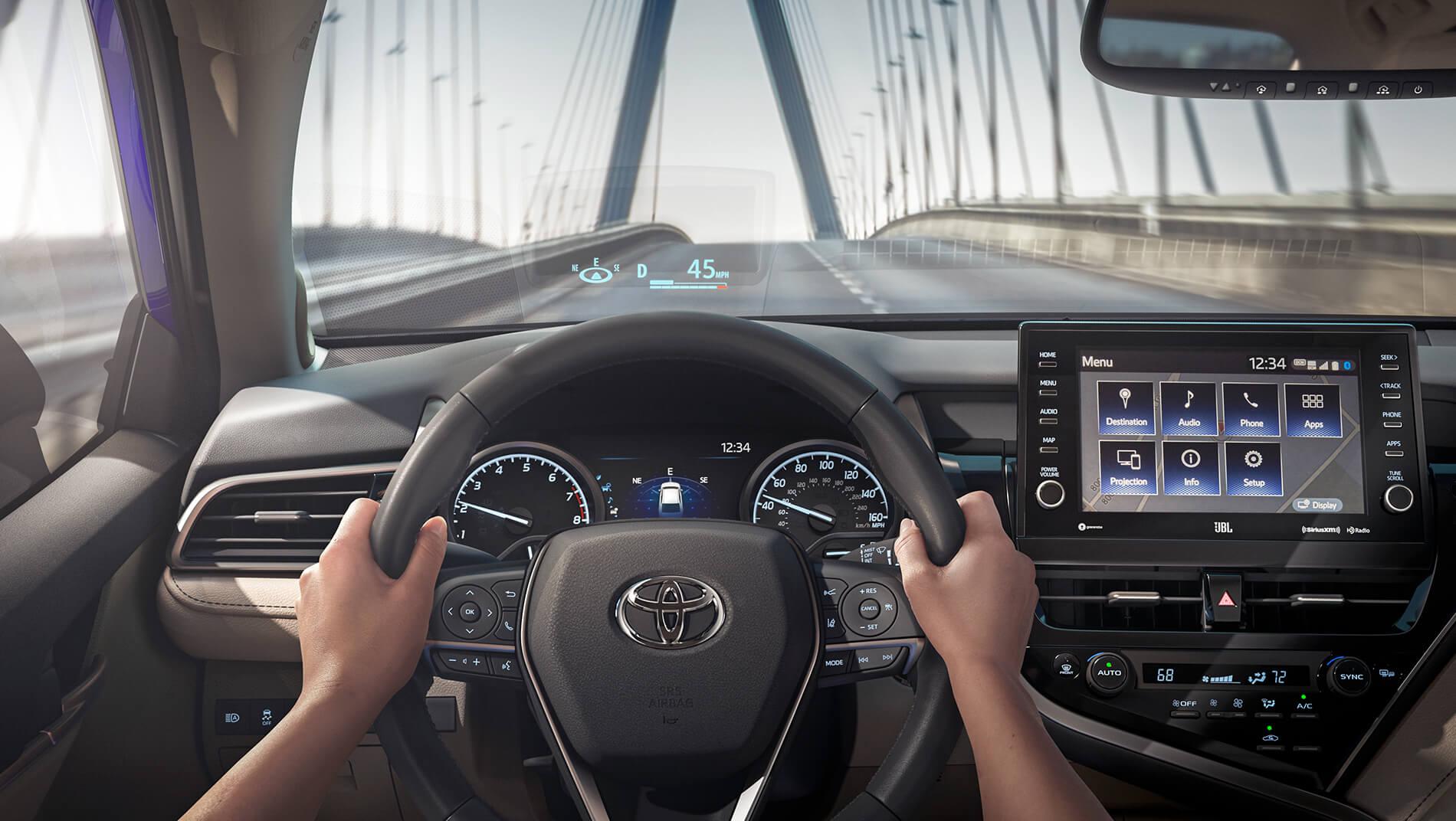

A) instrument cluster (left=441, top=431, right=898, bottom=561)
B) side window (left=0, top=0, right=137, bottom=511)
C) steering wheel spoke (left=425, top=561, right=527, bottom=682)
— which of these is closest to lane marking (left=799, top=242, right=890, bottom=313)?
instrument cluster (left=441, top=431, right=898, bottom=561)

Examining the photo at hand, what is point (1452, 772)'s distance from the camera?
74.0 inches

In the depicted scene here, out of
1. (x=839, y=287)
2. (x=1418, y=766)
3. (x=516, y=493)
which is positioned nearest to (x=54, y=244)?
(x=516, y=493)

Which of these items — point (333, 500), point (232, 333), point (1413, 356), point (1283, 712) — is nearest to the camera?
point (1413, 356)

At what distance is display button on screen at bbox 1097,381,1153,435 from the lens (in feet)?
6.20

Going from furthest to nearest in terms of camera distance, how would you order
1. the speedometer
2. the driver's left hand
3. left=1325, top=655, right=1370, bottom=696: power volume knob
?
the speedometer < left=1325, top=655, right=1370, bottom=696: power volume knob < the driver's left hand

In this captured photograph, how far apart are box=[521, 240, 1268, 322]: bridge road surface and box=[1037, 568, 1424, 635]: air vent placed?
34.5 inches

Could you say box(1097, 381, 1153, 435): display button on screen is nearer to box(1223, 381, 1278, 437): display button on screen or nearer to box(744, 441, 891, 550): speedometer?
box(1223, 381, 1278, 437): display button on screen

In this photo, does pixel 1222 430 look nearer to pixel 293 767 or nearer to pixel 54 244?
pixel 293 767

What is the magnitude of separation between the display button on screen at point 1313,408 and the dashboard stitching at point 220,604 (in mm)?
1969

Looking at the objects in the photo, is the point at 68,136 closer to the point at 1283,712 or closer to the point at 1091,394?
the point at 1091,394

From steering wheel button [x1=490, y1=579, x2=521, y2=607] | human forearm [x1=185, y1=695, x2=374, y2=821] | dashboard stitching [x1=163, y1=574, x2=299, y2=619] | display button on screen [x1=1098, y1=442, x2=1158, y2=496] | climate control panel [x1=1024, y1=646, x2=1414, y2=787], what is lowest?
climate control panel [x1=1024, y1=646, x2=1414, y2=787]

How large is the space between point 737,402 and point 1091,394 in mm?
719

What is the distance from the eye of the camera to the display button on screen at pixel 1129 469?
190cm

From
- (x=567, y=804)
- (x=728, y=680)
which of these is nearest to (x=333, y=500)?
(x=567, y=804)
